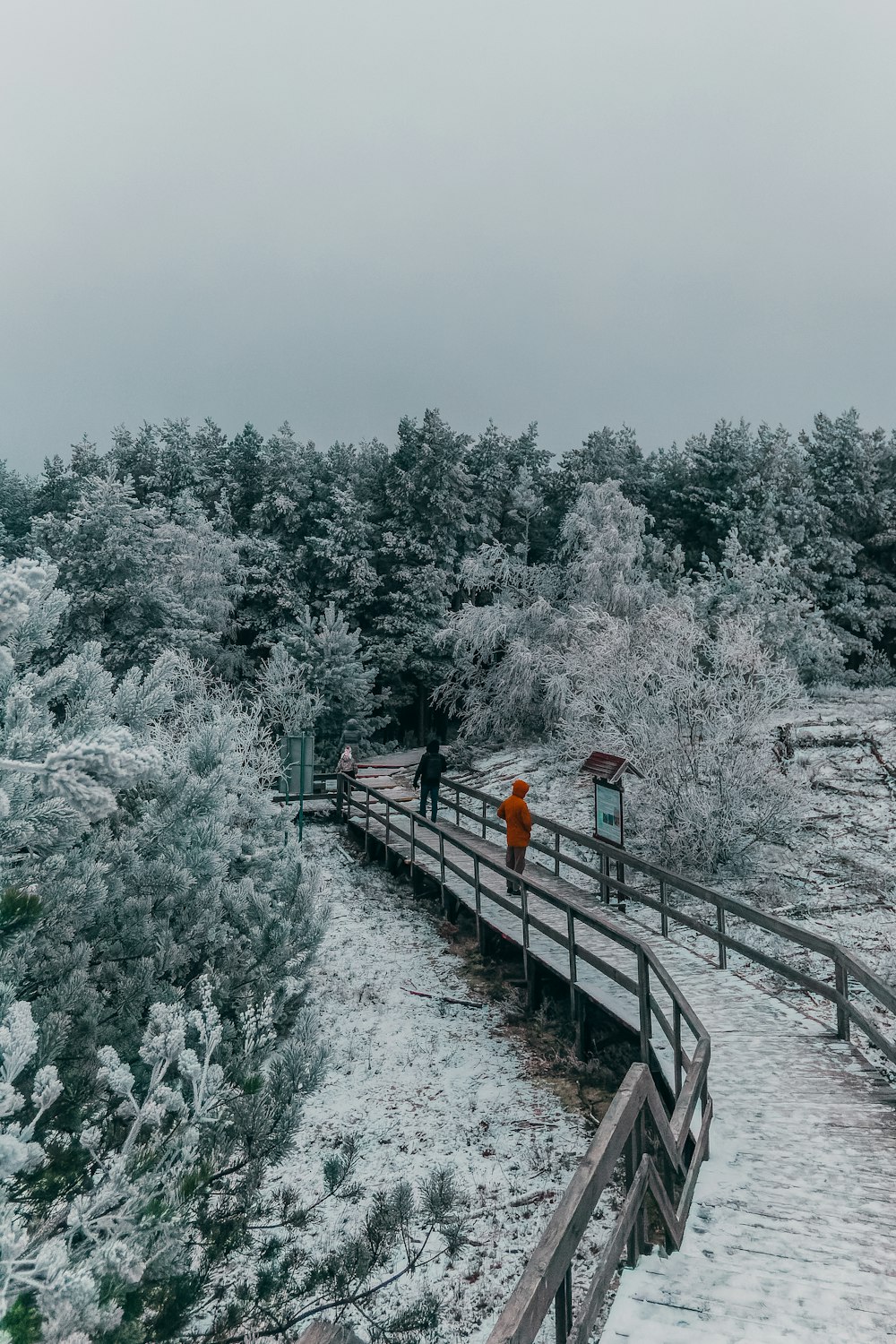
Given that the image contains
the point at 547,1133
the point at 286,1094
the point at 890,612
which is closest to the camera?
the point at 286,1094

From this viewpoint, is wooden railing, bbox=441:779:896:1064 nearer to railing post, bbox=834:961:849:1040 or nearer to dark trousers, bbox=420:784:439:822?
railing post, bbox=834:961:849:1040

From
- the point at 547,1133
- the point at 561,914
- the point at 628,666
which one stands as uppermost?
the point at 628,666

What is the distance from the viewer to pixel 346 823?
18.9 metres

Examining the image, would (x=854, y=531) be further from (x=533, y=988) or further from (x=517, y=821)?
(x=533, y=988)

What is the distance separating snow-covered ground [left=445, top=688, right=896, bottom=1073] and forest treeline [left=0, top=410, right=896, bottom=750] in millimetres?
11038

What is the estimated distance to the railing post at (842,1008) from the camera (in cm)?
668

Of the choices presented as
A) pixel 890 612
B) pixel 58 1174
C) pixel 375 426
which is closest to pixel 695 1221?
pixel 58 1174

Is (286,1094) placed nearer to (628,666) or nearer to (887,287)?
(628,666)

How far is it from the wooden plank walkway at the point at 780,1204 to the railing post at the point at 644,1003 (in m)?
0.54

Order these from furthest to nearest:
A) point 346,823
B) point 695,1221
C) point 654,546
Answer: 1. point 654,546
2. point 346,823
3. point 695,1221

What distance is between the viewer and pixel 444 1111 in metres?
7.76

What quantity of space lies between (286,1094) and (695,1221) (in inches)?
93.8

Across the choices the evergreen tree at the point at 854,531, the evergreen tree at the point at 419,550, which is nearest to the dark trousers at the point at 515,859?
the evergreen tree at the point at 419,550

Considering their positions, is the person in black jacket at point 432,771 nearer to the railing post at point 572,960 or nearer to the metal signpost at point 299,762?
the metal signpost at point 299,762
